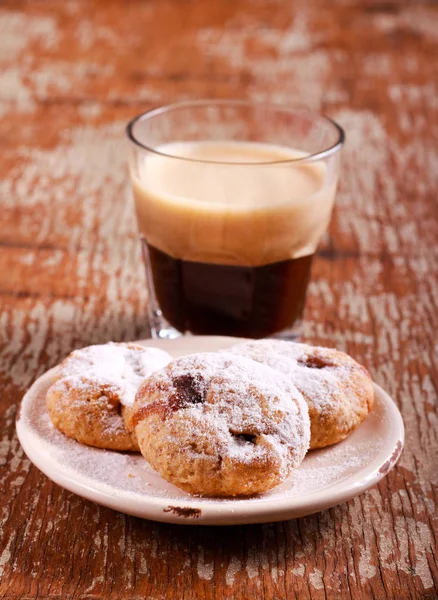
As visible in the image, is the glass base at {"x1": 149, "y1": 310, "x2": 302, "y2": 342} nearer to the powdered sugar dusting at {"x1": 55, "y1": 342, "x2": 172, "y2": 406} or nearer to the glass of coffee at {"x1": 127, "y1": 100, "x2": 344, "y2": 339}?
the glass of coffee at {"x1": 127, "y1": 100, "x2": 344, "y2": 339}

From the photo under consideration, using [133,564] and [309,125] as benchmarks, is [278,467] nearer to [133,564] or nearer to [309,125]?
[133,564]

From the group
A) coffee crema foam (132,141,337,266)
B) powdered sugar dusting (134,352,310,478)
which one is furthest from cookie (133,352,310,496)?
coffee crema foam (132,141,337,266)

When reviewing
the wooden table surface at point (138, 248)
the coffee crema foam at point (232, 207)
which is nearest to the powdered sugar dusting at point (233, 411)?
the wooden table surface at point (138, 248)

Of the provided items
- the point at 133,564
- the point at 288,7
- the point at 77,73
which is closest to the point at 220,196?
the point at 133,564

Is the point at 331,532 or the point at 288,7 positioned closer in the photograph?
the point at 331,532

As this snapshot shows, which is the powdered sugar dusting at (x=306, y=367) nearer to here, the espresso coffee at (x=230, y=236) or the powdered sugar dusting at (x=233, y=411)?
the powdered sugar dusting at (x=233, y=411)

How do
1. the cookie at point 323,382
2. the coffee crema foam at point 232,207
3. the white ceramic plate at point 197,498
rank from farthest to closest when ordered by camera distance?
the coffee crema foam at point 232,207, the cookie at point 323,382, the white ceramic plate at point 197,498

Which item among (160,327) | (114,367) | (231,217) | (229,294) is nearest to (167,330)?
(160,327)
